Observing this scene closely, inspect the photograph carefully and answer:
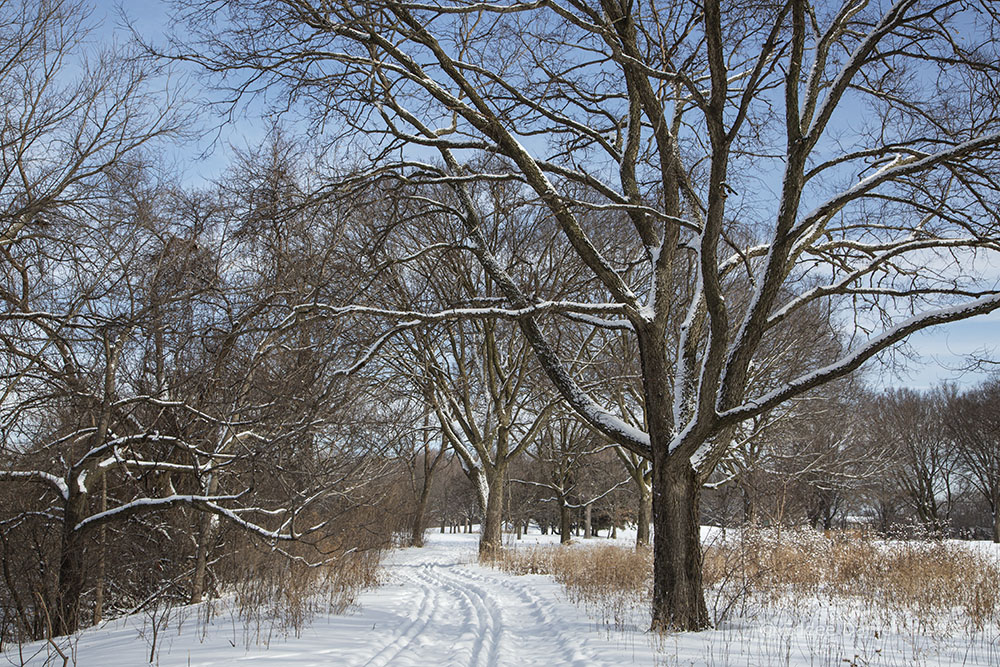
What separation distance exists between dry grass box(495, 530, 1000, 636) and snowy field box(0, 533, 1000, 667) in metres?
0.28

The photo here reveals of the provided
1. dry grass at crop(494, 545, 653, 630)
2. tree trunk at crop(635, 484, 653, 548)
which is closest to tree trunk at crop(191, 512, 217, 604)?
dry grass at crop(494, 545, 653, 630)

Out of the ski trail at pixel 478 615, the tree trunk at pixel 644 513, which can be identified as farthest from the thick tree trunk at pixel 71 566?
the tree trunk at pixel 644 513

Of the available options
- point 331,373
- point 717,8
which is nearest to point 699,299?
point 717,8

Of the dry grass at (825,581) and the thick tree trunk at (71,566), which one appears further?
the thick tree trunk at (71,566)

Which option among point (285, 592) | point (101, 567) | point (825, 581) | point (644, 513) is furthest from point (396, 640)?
point (644, 513)

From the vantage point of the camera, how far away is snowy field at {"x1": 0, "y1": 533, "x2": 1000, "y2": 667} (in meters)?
5.31

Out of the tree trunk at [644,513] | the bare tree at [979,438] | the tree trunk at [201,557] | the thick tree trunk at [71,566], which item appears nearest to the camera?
the thick tree trunk at [71,566]

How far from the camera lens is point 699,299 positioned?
7.97 m

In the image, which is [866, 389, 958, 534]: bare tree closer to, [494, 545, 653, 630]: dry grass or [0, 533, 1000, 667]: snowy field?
[494, 545, 653, 630]: dry grass

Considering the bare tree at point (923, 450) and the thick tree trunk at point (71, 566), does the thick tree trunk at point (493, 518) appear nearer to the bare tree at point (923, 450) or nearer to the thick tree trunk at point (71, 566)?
the thick tree trunk at point (71, 566)

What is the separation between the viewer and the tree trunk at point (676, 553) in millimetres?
6527

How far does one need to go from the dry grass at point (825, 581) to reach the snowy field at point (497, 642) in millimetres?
275

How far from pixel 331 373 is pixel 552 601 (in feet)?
16.1

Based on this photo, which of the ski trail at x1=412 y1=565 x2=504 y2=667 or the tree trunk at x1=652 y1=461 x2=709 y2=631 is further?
the tree trunk at x1=652 y1=461 x2=709 y2=631
